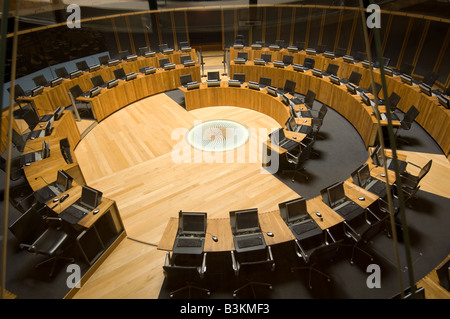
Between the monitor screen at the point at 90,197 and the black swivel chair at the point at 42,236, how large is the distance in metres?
0.55

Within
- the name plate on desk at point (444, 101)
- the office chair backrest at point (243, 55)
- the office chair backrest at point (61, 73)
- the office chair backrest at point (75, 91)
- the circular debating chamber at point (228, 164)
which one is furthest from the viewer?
the office chair backrest at point (243, 55)

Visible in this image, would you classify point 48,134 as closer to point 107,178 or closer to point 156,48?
point 107,178

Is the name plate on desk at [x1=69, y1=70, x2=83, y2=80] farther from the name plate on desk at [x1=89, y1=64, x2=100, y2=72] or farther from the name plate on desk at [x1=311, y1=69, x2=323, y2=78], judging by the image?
the name plate on desk at [x1=311, y1=69, x2=323, y2=78]

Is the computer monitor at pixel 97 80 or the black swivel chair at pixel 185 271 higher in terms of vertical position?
the computer monitor at pixel 97 80

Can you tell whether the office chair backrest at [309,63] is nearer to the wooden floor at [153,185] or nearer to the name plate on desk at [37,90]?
the wooden floor at [153,185]

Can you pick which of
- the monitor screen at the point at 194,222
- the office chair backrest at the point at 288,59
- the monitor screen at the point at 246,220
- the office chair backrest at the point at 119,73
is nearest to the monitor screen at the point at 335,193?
the monitor screen at the point at 246,220

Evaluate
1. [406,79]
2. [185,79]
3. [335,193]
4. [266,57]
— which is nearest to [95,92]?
[185,79]

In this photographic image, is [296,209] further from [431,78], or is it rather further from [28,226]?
[431,78]

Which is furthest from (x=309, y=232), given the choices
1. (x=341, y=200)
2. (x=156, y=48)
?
(x=156, y=48)

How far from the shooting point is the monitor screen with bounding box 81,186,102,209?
16.8 ft

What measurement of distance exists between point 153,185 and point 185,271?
132 inches

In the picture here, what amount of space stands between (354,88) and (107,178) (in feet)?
25.1

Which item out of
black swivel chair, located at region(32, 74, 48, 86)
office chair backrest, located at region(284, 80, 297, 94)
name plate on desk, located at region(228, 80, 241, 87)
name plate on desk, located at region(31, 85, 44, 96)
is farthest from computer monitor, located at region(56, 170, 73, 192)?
office chair backrest, located at region(284, 80, 297, 94)

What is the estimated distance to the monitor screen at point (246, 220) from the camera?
15.4ft
